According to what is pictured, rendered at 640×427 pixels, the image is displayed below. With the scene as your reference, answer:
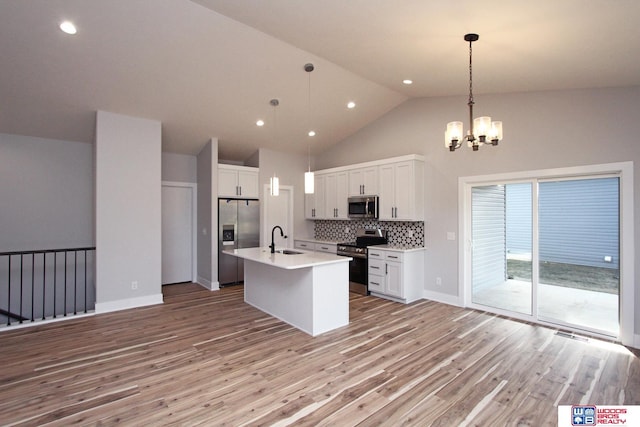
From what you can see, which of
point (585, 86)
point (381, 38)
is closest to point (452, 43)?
point (381, 38)

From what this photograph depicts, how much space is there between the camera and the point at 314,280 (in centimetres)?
374

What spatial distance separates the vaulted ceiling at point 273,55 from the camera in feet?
8.63

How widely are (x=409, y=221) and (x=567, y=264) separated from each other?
229 cm

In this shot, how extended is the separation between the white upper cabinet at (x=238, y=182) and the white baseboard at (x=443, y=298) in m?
3.85

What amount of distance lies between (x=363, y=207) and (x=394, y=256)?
3.99ft

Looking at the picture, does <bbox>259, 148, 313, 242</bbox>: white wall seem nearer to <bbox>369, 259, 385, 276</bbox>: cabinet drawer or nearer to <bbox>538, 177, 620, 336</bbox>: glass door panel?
<bbox>369, 259, 385, 276</bbox>: cabinet drawer

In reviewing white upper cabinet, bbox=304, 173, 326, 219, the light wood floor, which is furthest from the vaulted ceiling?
the light wood floor

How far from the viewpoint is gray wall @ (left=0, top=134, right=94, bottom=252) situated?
5.16 meters

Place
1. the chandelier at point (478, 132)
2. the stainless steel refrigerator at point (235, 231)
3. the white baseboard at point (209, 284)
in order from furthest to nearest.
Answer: the stainless steel refrigerator at point (235, 231)
the white baseboard at point (209, 284)
the chandelier at point (478, 132)

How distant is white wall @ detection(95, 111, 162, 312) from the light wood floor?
2.04 feet

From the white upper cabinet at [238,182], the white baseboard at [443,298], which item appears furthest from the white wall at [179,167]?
the white baseboard at [443,298]

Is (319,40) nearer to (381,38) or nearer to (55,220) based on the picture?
(381,38)
